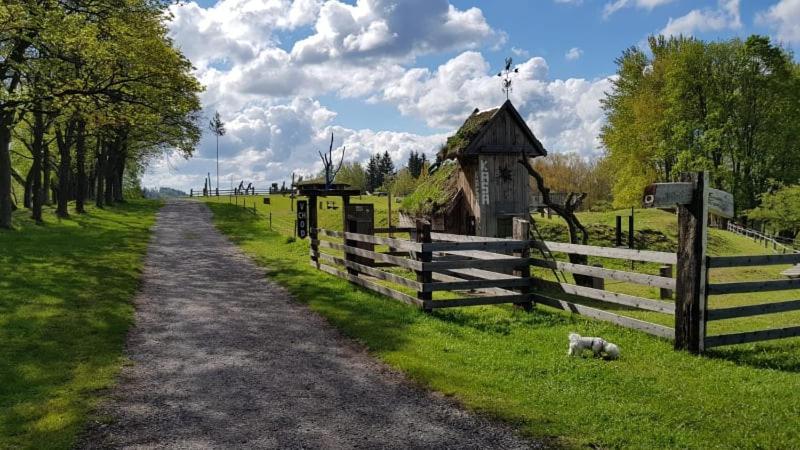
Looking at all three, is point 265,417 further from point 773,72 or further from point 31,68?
point 773,72

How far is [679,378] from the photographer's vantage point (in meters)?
6.69

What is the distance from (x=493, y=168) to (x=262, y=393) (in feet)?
47.0

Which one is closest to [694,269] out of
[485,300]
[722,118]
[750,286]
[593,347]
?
[750,286]

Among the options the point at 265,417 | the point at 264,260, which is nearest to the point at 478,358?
the point at 265,417

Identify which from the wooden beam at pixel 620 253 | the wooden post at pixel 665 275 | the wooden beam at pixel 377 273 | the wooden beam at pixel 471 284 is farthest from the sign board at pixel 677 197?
the wooden post at pixel 665 275

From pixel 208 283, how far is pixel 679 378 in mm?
10797

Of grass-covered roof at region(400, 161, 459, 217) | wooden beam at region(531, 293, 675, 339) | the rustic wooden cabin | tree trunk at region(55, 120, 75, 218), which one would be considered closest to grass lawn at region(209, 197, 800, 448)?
wooden beam at region(531, 293, 675, 339)

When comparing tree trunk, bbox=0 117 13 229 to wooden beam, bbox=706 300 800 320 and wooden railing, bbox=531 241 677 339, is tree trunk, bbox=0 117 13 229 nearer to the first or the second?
wooden railing, bbox=531 241 677 339

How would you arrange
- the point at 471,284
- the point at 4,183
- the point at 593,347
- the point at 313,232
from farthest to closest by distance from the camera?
the point at 4,183, the point at 313,232, the point at 471,284, the point at 593,347

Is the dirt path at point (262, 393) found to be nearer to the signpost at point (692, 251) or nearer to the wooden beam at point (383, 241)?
the wooden beam at point (383, 241)

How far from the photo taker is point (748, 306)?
7883 millimetres

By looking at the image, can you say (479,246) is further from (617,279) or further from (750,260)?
(750,260)

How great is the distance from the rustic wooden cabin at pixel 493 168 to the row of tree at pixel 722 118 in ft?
87.7

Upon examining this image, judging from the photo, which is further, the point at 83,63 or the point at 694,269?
the point at 83,63
